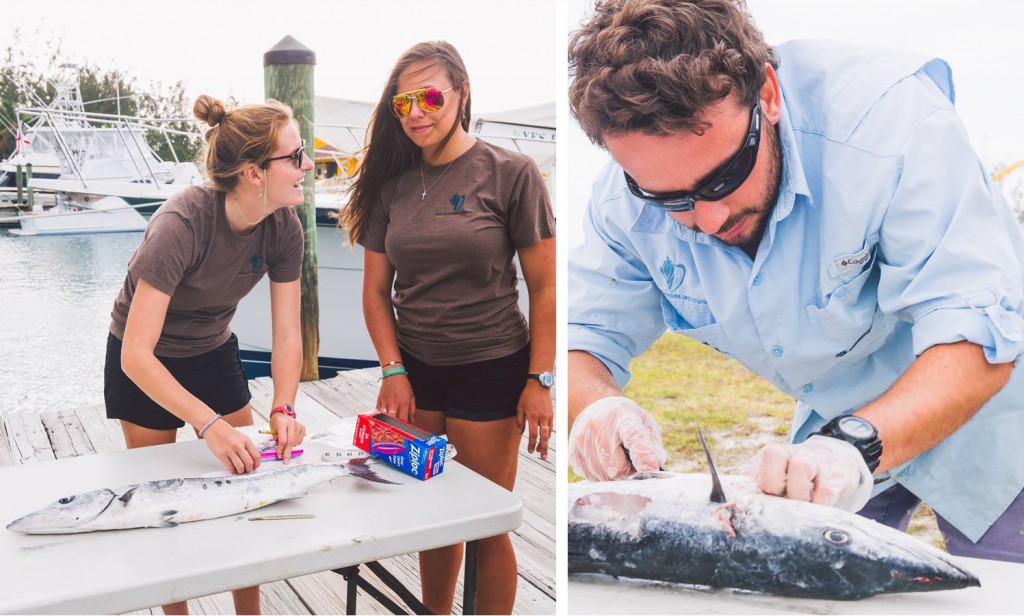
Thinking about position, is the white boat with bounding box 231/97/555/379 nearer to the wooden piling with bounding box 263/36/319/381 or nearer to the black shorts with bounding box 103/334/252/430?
the wooden piling with bounding box 263/36/319/381

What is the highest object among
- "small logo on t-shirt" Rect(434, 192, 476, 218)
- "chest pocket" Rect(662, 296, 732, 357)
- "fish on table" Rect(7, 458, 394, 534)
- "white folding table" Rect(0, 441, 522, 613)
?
"small logo on t-shirt" Rect(434, 192, 476, 218)

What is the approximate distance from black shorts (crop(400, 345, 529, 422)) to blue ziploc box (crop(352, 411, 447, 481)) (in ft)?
0.79

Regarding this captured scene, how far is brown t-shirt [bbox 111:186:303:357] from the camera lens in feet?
4.82

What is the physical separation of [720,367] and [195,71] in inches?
71.0

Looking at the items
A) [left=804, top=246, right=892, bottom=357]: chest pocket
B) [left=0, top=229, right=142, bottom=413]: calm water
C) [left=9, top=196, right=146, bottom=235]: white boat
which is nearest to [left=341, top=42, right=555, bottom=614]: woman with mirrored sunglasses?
[left=804, top=246, right=892, bottom=357]: chest pocket

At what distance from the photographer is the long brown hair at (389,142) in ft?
5.36

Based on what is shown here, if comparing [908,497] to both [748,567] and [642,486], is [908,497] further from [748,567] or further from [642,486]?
[642,486]

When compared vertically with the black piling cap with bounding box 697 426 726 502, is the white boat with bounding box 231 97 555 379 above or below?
above

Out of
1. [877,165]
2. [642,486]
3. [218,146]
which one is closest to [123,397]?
[218,146]

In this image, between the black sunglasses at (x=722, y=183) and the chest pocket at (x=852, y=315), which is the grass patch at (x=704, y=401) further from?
the black sunglasses at (x=722, y=183)

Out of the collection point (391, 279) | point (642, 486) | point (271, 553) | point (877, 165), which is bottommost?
point (642, 486)

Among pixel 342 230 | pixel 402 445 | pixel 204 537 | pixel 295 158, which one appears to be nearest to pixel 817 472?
pixel 402 445

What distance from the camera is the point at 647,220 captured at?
1.66m

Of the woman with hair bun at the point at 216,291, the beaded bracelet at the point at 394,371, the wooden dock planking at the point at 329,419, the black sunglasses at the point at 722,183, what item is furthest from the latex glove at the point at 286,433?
the black sunglasses at the point at 722,183
